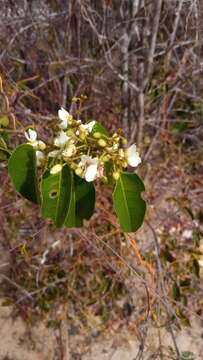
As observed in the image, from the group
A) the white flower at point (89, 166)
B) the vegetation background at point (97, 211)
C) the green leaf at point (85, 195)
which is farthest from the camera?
the vegetation background at point (97, 211)

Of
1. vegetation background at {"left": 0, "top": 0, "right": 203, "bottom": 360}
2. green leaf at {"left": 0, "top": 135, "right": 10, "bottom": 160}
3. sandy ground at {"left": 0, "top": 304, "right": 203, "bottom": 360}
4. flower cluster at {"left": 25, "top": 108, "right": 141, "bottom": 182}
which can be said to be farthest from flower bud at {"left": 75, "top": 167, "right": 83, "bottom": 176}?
sandy ground at {"left": 0, "top": 304, "right": 203, "bottom": 360}

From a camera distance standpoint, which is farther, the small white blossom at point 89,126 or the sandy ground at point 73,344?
the sandy ground at point 73,344

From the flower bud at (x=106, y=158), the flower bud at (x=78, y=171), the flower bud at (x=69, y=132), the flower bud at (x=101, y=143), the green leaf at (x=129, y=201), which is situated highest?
the flower bud at (x=69, y=132)

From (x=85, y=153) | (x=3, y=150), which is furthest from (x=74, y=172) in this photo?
(x=3, y=150)

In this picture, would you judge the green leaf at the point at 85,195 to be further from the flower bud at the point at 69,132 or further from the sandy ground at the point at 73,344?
the sandy ground at the point at 73,344

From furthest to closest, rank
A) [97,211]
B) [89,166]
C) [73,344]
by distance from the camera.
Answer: [97,211], [73,344], [89,166]

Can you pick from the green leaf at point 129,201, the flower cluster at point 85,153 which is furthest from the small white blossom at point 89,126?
the green leaf at point 129,201

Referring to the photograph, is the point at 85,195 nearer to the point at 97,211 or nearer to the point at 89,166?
the point at 89,166

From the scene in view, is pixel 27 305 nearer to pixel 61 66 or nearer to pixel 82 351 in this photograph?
pixel 82 351
